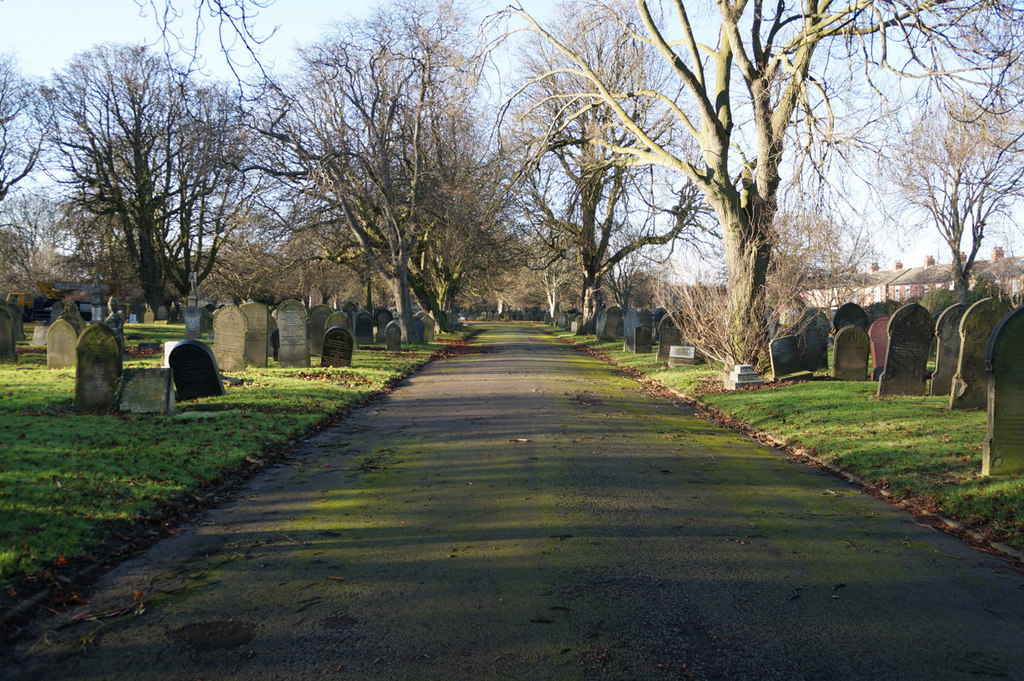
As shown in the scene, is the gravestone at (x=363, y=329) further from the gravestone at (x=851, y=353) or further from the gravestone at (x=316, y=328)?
the gravestone at (x=851, y=353)

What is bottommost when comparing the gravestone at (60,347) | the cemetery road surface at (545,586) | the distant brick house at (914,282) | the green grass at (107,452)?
the cemetery road surface at (545,586)

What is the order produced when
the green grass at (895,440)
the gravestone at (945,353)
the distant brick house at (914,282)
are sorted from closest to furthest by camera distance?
the green grass at (895,440), the gravestone at (945,353), the distant brick house at (914,282)

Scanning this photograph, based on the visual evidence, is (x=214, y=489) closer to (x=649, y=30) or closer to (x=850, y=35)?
(x=850, y=35)

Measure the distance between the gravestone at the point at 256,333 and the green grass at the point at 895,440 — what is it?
33.1ft

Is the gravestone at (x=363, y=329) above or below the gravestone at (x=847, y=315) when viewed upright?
below

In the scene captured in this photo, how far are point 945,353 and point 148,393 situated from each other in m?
13.0

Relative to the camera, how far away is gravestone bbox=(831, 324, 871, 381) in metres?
14.6

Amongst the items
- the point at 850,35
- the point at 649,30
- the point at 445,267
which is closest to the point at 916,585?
the point at 850,35

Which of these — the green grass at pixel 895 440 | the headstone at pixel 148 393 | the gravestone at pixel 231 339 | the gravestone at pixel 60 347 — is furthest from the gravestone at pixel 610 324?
the headstone at pixel 148 393

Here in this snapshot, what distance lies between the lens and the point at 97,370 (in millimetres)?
10688

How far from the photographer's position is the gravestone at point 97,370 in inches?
416

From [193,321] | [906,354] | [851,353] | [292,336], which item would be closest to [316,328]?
[292,336]

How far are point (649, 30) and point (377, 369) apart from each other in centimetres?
1064

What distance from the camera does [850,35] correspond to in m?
10.9
